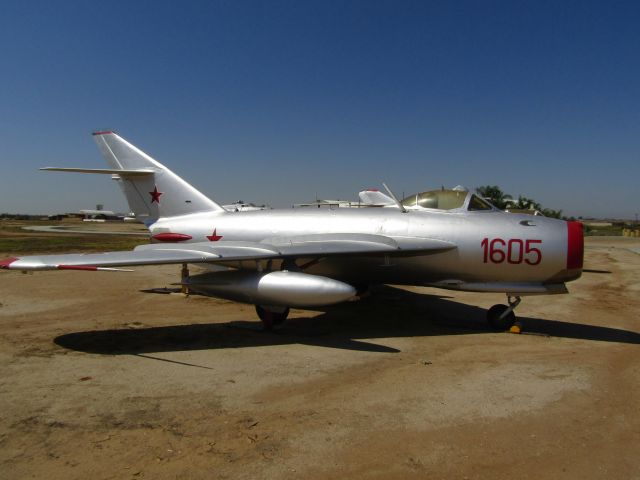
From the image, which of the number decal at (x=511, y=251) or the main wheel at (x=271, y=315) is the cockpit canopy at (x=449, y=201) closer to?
the number decal at (x=511, y=251)

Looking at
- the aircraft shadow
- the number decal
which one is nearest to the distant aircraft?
the number decal

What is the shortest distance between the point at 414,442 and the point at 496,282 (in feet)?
15.3

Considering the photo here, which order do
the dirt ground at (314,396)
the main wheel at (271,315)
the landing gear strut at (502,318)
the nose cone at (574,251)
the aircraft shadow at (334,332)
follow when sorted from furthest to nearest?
the landing gear strut at (502,318), the main wheel at (271,315), the nose cone at (574,251), the aircraft shadow at (334,332), the dirt ground at (314,396)

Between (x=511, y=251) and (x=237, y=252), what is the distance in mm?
4719

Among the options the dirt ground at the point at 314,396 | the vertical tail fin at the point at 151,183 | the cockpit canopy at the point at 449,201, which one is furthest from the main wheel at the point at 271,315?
the vertical tail fin at the point at 151,183

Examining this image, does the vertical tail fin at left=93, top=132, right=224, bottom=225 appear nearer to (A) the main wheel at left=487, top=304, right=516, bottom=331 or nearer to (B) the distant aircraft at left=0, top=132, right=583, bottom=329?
(B) the distant aircraft at left=0, top=132, right=583, bottom=329

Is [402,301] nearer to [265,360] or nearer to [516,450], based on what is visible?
[265,360]

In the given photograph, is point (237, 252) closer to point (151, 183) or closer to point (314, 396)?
point (314, 396)

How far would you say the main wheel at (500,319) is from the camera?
8.12m

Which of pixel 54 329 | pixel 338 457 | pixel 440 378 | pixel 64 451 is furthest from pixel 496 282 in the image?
pixel 54 329

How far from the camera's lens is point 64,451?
12.2 ft

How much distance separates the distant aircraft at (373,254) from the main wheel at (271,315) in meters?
0.02

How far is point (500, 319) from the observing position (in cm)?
811

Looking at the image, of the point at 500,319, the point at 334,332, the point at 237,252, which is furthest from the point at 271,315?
the point at 500,319
